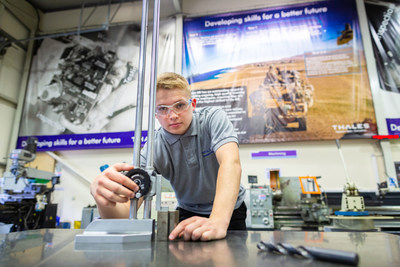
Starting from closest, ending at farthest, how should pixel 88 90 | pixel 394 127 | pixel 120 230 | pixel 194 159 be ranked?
pixel 120 230
pixel 194 159
pixel 394 127
pixel 88 90

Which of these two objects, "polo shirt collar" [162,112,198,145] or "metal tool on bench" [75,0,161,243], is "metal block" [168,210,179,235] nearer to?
"metal tool on bench" [75,0,161,243]

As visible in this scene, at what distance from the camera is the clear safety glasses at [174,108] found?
99cm

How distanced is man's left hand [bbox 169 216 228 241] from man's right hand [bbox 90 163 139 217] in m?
0.14

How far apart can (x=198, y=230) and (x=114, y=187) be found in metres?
0.22

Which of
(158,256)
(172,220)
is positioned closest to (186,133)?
Result: (172,220)

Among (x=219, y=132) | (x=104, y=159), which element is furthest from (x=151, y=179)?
(x=104, y=159)

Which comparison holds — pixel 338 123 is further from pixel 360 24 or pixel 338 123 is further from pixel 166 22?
pixel 166 22

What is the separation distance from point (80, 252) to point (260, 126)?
3.09m

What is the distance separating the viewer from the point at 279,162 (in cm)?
329

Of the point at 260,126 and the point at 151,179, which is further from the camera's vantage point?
the point at 260,126

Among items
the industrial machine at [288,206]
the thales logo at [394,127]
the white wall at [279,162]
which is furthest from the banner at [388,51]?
the industrial machine at [288,206]

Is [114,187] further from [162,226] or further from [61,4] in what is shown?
[61,4]

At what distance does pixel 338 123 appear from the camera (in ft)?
10.4

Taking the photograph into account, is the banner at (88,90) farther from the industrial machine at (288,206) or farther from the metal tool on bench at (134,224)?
the metal tool on bench at (134,224)
